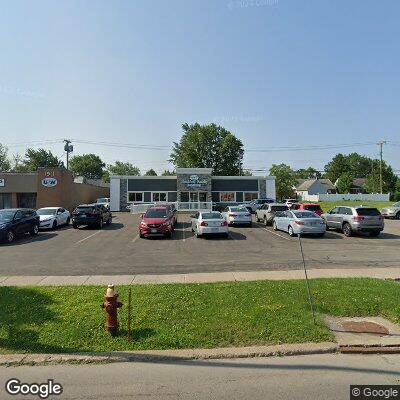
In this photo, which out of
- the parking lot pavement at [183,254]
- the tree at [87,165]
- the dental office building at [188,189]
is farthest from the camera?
the tree at [87,165]

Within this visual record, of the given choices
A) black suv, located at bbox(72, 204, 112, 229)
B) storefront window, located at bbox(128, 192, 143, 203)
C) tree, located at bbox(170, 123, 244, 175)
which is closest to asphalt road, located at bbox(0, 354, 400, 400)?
black suv, located at bbox(72, 204, 112, 229)

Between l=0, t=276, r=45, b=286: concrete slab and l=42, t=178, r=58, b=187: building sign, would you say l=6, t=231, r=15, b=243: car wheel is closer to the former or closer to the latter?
l=0, t=276, r=45, b=286: concrete slab

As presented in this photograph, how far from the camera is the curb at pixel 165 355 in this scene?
507 cm

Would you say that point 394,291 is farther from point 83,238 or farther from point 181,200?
point 181,200

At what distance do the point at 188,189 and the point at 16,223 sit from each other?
25.7 meters

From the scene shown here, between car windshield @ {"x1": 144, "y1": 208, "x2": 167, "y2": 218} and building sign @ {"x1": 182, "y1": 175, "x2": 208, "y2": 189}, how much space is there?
22.8 m

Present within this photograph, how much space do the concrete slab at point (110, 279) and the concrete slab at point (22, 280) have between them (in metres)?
1.39

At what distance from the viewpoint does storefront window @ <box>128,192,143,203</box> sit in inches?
1696

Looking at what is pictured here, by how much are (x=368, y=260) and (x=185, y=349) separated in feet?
30.5

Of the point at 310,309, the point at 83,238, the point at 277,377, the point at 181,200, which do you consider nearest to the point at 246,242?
the point at 83,238

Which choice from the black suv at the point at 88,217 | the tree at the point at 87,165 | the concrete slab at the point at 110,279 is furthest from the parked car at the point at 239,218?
the tree at the point at 87,165

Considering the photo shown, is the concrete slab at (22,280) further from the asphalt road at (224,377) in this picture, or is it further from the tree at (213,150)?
the tree at (213,150)

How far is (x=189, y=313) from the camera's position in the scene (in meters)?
6.66

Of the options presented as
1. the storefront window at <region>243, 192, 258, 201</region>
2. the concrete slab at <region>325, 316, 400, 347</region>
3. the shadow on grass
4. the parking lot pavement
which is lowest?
the parking lot pavement
